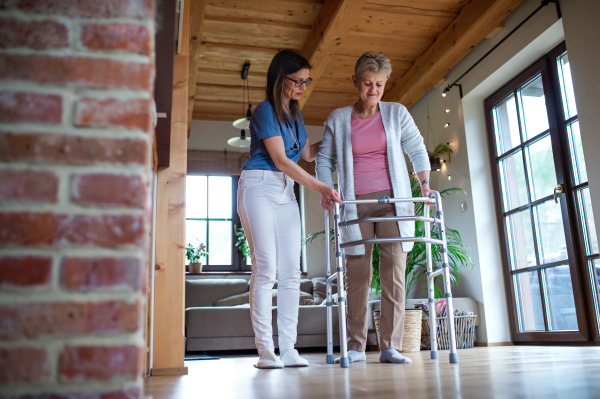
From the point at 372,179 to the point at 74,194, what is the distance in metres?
1.80

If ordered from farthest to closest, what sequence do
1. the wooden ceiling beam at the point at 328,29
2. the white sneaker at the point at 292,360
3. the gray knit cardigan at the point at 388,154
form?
the wooden ceiling beam at the point at 328,29
the gray knit cardigan at the point at 388,154
the white sneaker at the point at 292,360

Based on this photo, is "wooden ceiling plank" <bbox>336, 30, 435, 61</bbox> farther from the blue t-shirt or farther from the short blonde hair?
the blue t-shirt

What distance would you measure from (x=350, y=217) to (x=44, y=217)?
1.74m

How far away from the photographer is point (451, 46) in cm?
459

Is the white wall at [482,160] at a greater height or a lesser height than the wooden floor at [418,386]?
greater

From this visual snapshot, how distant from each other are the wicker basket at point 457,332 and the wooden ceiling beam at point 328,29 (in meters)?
2.42

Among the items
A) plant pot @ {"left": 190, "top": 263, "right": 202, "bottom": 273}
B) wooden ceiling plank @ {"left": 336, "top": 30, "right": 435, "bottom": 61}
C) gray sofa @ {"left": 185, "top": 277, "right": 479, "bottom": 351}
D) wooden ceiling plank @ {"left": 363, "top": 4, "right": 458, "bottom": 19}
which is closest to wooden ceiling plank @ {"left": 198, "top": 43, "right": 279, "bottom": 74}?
wooden ceiling plank @ {"left": 336, "top": 30, "right": 435, "bottom": 61}

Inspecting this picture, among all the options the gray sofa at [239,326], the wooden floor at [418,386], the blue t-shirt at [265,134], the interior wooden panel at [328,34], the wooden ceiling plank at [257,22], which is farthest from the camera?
the wooden ceiling plank at [257,22]

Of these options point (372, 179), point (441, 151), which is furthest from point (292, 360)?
point (441, 151)

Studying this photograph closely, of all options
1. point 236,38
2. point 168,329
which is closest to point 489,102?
point 236,38

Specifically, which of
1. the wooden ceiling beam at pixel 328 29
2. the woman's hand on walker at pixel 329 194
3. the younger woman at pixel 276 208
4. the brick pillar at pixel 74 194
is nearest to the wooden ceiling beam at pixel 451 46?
the wooden ceiling beam at pixel 328 29

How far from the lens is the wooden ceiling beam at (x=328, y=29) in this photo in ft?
12.9

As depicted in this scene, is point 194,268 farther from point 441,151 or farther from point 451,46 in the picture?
point 451,46

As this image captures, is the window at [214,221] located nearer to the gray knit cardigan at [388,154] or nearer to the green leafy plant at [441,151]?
the green leafy plant at [441,151]
